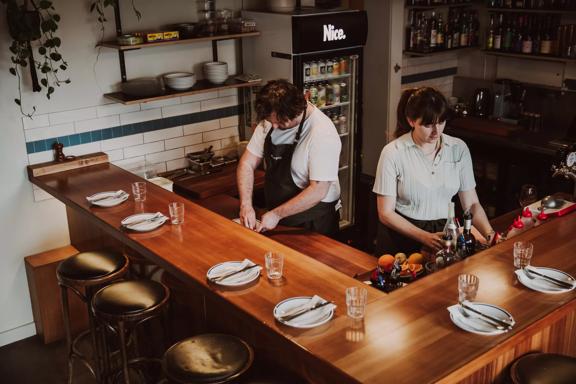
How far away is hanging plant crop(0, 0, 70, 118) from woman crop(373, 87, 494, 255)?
7.17 feet

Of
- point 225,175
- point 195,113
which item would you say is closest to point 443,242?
point 225,175

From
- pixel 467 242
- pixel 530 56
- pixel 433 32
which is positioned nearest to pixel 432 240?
pixel 467 242

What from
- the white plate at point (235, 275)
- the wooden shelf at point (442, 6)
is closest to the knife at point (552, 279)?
the white plate at point (235, 275)

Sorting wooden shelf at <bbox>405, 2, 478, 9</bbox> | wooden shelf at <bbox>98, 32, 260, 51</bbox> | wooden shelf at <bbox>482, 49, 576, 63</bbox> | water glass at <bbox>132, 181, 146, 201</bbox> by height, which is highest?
wooden shelf at <bbox>405, 2, 478, 9</bbox>

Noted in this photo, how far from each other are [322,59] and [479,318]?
338 centimetres

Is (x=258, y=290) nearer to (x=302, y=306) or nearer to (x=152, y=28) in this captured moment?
(x=302, y=306)

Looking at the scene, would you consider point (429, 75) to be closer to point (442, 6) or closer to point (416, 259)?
point (442, 6)

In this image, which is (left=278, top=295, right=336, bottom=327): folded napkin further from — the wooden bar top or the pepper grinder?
the pepper grinder

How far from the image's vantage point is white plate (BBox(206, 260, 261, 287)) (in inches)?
109

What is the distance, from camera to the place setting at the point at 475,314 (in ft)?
7.65

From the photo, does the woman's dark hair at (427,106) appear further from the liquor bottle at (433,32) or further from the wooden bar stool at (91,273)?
the liquor bottle at (433,32)

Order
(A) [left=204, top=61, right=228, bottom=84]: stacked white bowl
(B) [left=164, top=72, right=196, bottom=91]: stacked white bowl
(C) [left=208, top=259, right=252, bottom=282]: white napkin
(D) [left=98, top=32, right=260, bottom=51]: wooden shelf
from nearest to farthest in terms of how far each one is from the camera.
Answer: (C) [left=208, top=259, right=252, bottom=282]: white napkin → (D) [left=98, top=32, right=260, bottom=51]: wooden shelf → (B) [left=164, top=72, right=196, bottom=91]: stacked white bowl → (A) [left=204, top=61, right=228, bottom=84]: stacked white bowl

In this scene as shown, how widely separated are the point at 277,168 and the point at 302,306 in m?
1.58

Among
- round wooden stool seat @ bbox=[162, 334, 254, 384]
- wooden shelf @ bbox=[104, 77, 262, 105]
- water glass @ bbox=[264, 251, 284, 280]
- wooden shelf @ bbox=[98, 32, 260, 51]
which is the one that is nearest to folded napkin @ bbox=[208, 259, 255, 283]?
water glass @ bbox=[264, 251, 284, 280]
